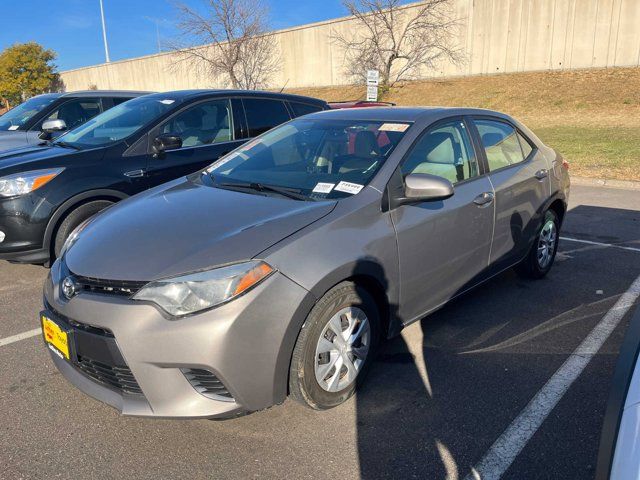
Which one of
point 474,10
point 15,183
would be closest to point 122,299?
point 15,183

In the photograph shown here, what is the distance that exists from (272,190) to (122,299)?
116 centimetres

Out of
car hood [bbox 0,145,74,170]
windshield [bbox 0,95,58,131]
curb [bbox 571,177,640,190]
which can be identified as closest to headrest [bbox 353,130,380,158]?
car hood [bbox 0,145,74,170]

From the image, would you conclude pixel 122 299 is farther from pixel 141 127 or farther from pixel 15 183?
pixel 141 127

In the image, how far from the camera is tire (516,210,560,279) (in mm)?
4477

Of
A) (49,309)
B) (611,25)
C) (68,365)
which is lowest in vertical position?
(68,365)

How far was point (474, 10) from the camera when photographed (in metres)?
31.4

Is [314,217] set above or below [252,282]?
above

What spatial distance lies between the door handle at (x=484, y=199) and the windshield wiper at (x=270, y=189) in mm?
1299

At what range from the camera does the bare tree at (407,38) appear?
3184 cm

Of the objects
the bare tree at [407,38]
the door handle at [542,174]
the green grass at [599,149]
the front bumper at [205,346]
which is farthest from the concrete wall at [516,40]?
the front bumper at [205,346]

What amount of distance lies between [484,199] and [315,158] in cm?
123

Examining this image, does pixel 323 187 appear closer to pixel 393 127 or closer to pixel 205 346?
pixel 393 127

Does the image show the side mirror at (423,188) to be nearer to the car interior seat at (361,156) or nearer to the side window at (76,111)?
the car interior seat at (361,156)

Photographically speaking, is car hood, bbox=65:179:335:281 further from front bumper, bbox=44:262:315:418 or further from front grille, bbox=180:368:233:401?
front grille, bbox=180:368:233:401
